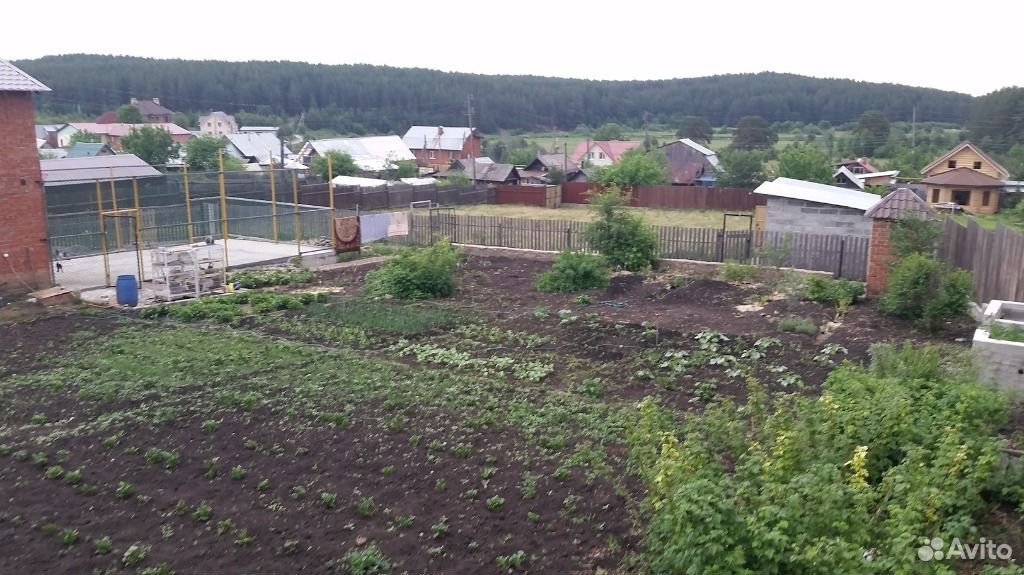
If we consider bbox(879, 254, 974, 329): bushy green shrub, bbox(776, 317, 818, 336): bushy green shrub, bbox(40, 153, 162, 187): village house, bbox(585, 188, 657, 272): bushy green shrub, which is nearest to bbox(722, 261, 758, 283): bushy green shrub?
bbox(585, 188, 657, 272): bushy green shrub

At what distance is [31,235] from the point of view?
17656 millimetres

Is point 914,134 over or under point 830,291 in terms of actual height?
over

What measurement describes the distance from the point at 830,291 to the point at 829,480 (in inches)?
473

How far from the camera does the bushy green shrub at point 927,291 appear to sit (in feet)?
47.1

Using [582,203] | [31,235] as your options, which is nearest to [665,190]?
[582,203]

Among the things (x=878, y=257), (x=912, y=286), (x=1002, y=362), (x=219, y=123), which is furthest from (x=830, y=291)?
(x=219, y=123)

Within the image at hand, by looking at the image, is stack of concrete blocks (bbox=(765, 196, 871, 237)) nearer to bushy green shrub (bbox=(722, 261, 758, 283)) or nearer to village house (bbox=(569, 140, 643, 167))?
bushy green shrub (bbox=(722, 261, 758, 283))

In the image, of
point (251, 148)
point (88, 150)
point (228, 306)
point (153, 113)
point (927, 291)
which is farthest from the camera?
point (153, 113)

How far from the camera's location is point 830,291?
17.4 meters

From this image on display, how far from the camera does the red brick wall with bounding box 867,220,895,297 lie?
1798cm

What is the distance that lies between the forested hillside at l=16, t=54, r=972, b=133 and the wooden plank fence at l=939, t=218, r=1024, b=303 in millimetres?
113516

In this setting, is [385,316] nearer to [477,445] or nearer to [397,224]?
[477,445]

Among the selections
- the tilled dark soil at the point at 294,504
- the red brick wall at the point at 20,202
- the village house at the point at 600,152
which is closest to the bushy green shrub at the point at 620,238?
the tilled dark soil at the point at 294,504

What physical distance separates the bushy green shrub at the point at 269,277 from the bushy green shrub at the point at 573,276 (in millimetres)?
5855
